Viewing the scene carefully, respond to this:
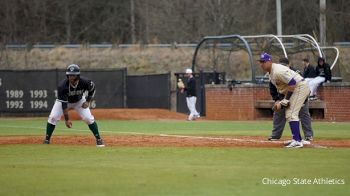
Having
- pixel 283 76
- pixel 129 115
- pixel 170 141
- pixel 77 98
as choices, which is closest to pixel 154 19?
pixel 129 115

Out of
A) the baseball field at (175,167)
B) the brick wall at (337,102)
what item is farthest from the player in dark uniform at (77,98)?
the brick wall at (337,102)

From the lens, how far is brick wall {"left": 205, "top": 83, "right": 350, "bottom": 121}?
98.1 ft

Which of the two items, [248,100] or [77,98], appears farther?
[248,100]

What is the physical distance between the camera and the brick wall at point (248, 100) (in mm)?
29906

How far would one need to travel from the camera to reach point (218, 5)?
50.6 metres

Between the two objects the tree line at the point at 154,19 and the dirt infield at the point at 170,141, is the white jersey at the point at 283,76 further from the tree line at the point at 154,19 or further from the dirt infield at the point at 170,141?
the tree line at the point at 154,19

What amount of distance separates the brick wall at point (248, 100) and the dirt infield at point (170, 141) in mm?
10521

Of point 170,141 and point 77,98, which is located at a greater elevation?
point 77,98

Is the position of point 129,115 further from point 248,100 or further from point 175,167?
point 175,167

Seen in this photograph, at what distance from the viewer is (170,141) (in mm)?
18781

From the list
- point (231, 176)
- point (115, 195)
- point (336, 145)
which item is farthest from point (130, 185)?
point (336, 145)

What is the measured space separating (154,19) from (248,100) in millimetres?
24033

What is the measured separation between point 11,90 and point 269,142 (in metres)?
22.0

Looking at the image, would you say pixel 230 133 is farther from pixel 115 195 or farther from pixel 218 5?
pixel 218 5
